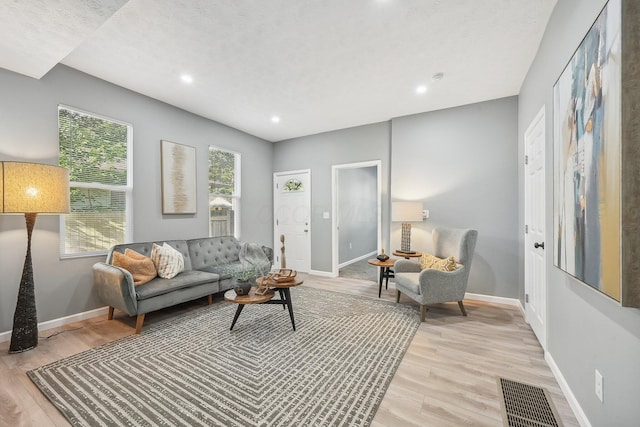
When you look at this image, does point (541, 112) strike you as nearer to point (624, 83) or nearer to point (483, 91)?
point (483, 91)

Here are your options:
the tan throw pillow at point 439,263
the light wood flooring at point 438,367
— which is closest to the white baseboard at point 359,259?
the tan throw pillow at point 439,263

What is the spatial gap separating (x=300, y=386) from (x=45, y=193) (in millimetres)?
2641

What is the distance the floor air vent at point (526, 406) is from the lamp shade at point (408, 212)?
2.17 m

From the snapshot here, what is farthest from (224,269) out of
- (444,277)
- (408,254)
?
(444,277)

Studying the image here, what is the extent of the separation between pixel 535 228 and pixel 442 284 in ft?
3.46

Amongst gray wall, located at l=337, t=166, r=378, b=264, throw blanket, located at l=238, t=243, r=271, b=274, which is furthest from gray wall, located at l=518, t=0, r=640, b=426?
gray wall, located at l=337, t=166, r=378, b=264

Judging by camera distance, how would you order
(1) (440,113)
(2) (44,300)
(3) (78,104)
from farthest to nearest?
(1) (440,113) < (3) (78,104) < (2) (44,300)

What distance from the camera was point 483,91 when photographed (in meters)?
3.38

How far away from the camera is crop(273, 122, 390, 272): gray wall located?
15.0 feet

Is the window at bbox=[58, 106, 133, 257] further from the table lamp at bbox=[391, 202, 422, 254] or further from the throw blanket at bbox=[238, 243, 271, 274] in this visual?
the table lamp at bbox=[391, 202, 422, 254]

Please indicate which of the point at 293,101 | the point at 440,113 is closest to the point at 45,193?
the point at 293,101

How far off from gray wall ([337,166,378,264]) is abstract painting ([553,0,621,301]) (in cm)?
406

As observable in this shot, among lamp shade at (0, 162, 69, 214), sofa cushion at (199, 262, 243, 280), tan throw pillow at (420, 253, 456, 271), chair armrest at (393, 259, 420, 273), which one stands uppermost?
lamp shade at (0, 162, 69, 214)

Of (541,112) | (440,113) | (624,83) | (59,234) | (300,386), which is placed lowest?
(300,386)
